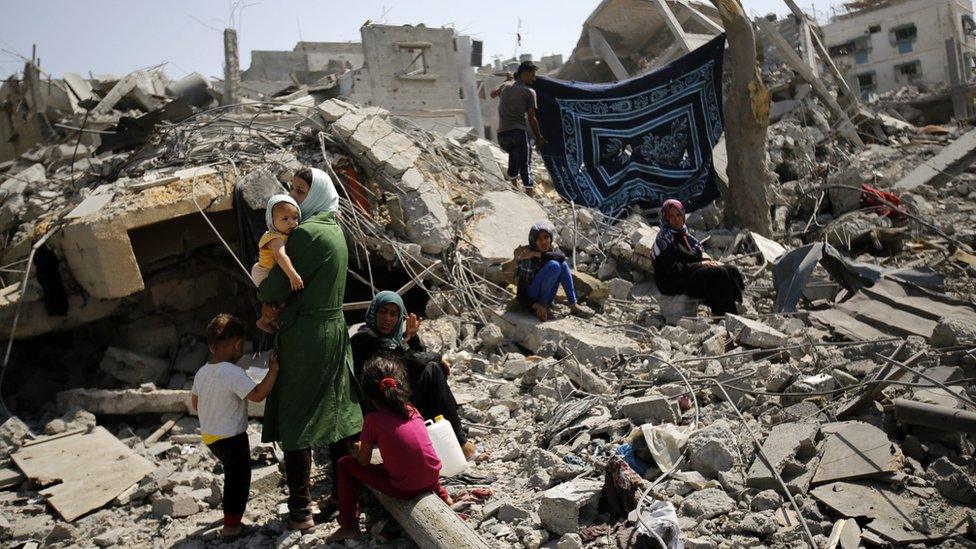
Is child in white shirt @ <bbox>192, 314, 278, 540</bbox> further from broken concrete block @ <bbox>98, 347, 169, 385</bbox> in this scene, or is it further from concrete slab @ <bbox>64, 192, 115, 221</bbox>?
broken concrete block @ <bbox>98, 347, 169, 385</bbox>

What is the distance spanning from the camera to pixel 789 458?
11.5 feet

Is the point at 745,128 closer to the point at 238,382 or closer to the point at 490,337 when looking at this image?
the point at 490,337

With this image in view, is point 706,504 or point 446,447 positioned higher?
point 446,447

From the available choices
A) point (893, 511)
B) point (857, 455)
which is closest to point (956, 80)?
point (857, 455)

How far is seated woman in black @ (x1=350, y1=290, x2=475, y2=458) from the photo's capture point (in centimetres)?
426

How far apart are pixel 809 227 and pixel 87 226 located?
724cm

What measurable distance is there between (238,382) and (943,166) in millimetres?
10867

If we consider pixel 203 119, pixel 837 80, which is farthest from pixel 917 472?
pixel 837 80

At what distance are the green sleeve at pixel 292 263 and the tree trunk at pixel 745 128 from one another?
6134 mm

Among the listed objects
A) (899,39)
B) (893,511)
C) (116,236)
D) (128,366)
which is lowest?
(893,511)

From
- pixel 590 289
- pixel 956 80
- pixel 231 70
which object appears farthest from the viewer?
pixel 956 80

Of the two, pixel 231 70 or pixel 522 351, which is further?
pixel 231 70

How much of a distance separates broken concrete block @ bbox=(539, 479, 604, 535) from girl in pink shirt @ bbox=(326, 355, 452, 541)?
521mm

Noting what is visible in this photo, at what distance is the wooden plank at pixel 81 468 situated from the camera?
14.5 feet
